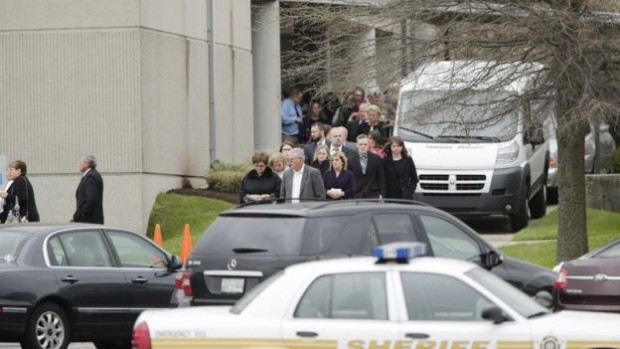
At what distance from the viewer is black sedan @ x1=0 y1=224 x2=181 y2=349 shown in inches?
612

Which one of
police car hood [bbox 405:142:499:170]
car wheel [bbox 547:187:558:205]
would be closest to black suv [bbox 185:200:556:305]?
police car hood [bbox 405:142:499:170]

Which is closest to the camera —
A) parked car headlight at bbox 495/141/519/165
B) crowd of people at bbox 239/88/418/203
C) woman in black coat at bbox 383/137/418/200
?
crowd of people at bbox 239/88/418/203

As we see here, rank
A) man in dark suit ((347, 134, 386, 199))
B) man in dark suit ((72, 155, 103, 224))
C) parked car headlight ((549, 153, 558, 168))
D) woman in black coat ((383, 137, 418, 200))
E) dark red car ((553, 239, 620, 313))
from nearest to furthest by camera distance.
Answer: dark red car ((553, 239, 620, 313))
man in dark suit ((347, 134, 386, 199))
woman in black coat ((383, 137, 418, 200))
man in dark suit ((72, 155, 103, 224))
parked car headlight ((549, 153, 558, 168))

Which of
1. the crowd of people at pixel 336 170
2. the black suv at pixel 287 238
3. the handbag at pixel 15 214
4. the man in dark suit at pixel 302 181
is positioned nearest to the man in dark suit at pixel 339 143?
the crowd of people at pixel 336 170

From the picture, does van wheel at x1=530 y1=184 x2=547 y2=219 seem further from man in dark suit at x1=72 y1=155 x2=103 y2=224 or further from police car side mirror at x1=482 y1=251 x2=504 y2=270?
police car side mirror at x1=482 y1=251 x2=504 y2=270

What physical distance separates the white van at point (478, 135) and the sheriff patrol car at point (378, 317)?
9307 millimetres

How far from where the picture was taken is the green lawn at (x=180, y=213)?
27.7 metres

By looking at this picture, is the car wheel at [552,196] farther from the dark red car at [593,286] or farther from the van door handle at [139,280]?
the van door handle at [139,280]

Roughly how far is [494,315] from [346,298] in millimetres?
1044

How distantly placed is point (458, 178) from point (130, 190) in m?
5.96

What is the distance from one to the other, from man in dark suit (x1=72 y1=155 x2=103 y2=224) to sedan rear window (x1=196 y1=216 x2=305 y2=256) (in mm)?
8163

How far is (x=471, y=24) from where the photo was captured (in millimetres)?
20516

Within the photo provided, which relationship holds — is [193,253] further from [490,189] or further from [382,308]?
[490,189]

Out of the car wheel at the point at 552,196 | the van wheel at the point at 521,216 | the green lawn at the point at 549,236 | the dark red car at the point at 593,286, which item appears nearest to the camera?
the dark red car at the point at 593,286
